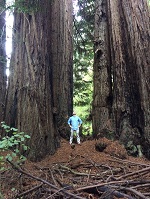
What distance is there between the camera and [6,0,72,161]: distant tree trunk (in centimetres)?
589

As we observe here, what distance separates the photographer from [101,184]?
3.27 meters

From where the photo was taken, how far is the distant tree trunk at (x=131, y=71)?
6082mm

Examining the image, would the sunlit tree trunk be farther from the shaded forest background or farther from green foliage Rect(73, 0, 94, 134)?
green foliage Rect(73, 0, 94, 134)

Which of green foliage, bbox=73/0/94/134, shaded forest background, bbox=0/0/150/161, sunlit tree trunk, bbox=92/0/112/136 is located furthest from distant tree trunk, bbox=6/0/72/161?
green foliage, bbox=73/0/94/134

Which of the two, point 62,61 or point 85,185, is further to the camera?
point 62,61

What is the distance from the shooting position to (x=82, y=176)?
14.0 feet

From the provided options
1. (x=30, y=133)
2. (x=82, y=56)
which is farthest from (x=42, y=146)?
(x=82, y=56)

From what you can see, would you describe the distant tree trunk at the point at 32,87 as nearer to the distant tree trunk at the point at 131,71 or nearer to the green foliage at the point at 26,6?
the green foliage at the point at 26,6

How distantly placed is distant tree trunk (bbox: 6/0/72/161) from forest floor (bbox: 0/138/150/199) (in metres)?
0.47

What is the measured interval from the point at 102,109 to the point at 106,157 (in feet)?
5.36

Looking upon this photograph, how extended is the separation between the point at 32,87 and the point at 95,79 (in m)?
1.98

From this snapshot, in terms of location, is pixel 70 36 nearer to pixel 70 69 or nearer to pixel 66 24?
pixel 66 24

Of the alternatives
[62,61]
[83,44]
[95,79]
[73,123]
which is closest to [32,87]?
[73,123]

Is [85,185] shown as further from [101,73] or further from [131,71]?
[101,73]
